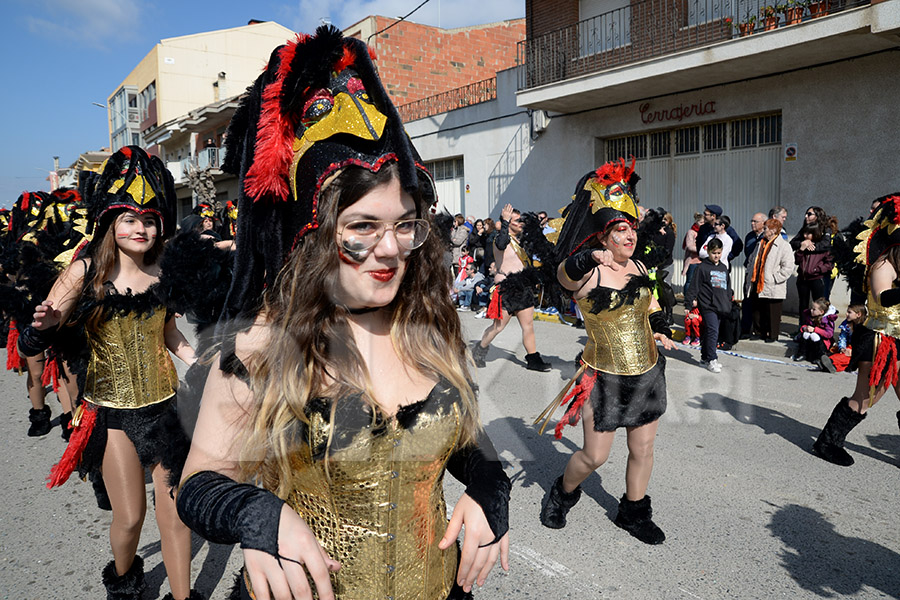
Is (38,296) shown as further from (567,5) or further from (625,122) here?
(567,5)

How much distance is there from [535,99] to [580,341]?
690cm

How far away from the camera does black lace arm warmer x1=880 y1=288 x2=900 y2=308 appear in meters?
4.43

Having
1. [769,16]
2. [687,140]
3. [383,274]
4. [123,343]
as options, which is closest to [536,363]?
[123,343]

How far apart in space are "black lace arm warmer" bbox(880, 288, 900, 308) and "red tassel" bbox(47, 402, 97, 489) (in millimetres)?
5081

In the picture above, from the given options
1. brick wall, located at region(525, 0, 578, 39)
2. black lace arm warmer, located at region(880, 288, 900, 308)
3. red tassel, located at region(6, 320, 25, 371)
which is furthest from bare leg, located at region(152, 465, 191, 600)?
brick wall, located at region(525, 0, 578, 39)

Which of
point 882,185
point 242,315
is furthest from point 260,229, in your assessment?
point 882,185

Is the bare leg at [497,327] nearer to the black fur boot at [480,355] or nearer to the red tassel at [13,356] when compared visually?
the black fur boot at [480,355]

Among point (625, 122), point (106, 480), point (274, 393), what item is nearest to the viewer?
point (274, 393)

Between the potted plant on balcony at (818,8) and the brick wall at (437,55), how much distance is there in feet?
47.5

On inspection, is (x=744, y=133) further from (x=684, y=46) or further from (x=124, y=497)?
(x=124, y=497)

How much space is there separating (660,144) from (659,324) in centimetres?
1060

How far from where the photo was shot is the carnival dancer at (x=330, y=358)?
1.51 metres

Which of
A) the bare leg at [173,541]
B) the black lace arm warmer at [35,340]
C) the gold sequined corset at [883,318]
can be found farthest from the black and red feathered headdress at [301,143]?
the gold sequined corset at [883,318]

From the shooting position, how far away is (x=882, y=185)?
1003 centimetres
